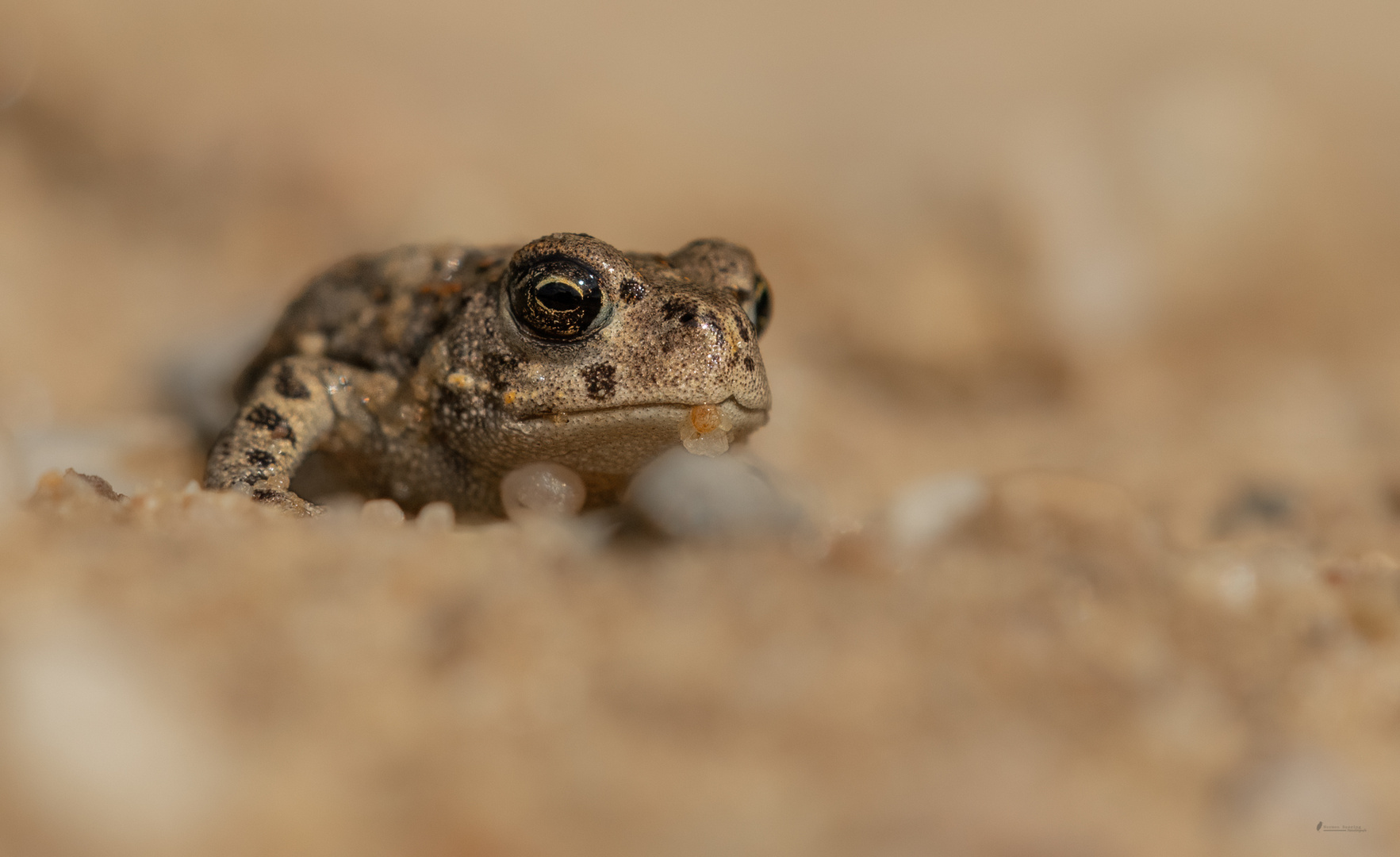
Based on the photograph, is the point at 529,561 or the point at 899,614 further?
the point at 529,561

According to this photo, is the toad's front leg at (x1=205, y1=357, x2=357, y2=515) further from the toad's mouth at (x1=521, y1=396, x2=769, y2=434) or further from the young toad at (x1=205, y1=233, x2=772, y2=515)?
the toad's mouth at (x1=521, y1=396, x2=769, y2=434)

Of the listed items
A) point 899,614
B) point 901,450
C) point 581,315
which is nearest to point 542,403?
point 581,315

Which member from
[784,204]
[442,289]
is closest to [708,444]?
[442,289]

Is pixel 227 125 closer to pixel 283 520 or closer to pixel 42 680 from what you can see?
pixel 283 520

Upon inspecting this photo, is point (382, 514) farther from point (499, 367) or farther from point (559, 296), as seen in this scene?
point (559, 296)

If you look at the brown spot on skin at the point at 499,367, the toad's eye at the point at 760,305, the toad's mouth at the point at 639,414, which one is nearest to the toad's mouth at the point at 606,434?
the toad's mouth at the point at 639,414

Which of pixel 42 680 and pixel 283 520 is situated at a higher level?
pixel 283 520
